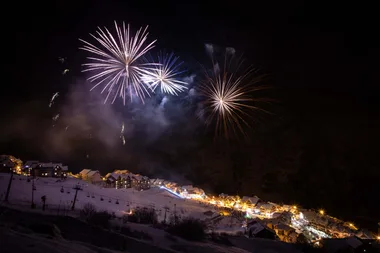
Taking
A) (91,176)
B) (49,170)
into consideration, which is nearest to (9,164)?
(49,170)

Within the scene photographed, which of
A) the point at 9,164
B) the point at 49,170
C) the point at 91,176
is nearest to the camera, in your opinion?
the point at 9,164

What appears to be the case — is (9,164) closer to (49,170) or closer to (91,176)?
(49,170)

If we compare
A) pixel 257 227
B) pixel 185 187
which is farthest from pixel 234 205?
pixel 257 227

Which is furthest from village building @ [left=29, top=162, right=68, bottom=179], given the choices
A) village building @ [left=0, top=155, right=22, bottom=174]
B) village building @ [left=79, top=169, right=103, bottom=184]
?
village building @ [left=79, top=169, right=103, bottom=184]

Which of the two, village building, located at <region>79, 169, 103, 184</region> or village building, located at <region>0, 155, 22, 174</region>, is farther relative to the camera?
village building, located at <region>79, 169, 103, 184</region>

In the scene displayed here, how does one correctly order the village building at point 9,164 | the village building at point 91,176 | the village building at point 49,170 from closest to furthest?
1. the village building at point 9,164
2. the village building at point 49,170
3. the village building at point 91,176

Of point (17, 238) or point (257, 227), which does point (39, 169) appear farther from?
point (17, 238)

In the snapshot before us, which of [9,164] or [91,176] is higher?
[9,164]

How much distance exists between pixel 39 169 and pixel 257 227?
47.7 metres

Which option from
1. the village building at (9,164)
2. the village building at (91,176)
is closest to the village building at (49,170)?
the village building at (9,164)

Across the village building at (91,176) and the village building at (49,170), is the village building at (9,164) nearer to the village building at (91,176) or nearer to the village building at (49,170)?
the village building at (49,170)

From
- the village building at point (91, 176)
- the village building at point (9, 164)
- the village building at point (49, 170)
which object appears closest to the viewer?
the village building at point (9, 164)

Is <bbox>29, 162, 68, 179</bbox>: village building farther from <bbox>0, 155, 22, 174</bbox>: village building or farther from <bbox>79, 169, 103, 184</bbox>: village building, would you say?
<bbox>79, 169, 103, 184</bbox>: village building

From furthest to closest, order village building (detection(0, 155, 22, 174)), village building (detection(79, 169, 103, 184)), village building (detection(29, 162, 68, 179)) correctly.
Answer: village building (detection(79, 169, 103, 184)), village building (detection(29, 162, 68, 179)), village building (detection(0, 155, 22, 174))
